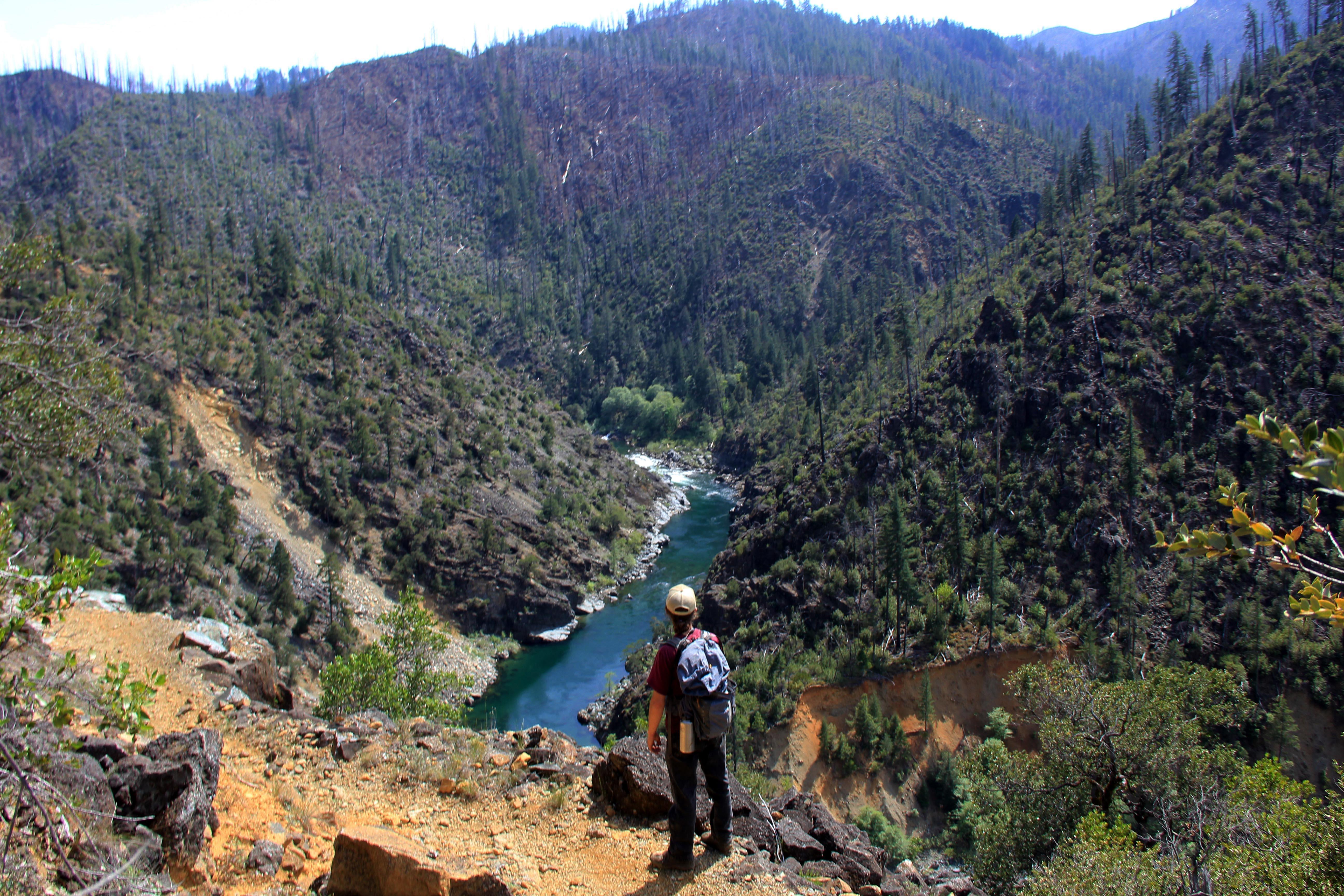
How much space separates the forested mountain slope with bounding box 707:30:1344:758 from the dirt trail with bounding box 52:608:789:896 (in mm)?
24128

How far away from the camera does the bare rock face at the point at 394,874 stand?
6.30m

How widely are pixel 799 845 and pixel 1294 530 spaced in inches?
244

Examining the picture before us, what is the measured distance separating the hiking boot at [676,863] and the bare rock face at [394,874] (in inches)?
50.2

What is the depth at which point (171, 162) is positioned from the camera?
323ft

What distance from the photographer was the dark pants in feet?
21.3

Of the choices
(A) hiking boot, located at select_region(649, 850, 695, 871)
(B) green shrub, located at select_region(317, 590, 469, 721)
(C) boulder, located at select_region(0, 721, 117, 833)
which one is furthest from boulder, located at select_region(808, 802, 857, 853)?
(B) green shrub, located at select_region(317, 590, 469, 721)

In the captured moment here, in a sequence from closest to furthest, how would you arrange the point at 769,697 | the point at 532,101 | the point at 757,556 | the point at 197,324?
the point at 769,697 < the point at 757,556 < the point at 197,324 < the point at 532,101

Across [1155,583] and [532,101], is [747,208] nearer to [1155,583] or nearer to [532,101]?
[532,101]

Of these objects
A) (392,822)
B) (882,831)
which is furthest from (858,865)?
(882,831)

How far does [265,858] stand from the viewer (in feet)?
23.2

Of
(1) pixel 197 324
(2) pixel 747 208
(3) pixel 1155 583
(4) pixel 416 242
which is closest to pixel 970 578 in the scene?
(3) pixel 1155 583

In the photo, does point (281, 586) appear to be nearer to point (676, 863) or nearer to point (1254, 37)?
point (676, 863)

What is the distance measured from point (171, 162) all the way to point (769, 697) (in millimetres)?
101664

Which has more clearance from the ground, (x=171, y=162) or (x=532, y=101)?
(x=532, y=101)
